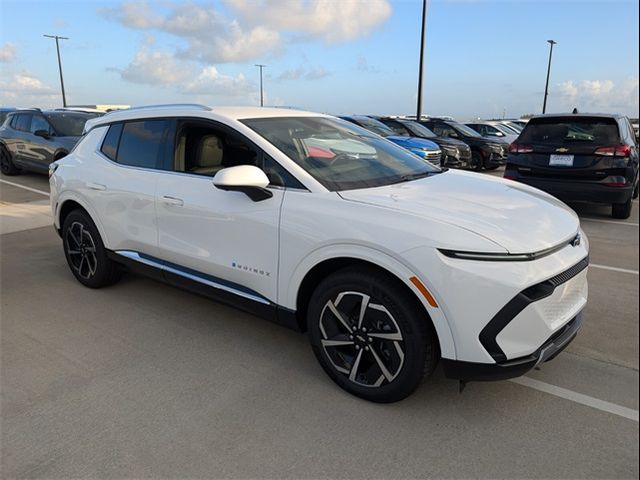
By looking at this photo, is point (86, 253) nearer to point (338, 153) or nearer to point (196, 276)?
point (196, 276)

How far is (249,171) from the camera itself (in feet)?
9.36

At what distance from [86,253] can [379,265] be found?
3.17m

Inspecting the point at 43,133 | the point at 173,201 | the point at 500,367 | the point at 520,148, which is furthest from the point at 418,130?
the point at 500,367

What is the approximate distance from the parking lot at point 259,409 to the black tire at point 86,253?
454mm

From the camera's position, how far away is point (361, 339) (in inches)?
106

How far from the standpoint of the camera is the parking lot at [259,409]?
2303 mm

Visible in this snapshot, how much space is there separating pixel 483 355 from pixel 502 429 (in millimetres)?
509

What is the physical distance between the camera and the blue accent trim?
10.3 ft

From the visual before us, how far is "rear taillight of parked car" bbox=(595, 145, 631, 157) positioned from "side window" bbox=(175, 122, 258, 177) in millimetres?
5816

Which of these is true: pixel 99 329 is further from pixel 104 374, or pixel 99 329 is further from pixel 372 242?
pixel 372 242

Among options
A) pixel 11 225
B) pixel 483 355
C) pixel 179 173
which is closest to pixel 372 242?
pixel 483 355

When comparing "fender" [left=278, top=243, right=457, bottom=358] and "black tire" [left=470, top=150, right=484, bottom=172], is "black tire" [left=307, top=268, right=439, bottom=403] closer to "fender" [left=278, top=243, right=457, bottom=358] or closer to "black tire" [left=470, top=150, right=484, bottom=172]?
"fender" [left=278, top=243, right=457, bottom=358]

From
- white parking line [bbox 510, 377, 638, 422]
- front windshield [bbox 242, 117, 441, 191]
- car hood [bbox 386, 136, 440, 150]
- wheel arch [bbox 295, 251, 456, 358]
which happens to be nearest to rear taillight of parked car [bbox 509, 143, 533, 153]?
car hood [bbox 386, 136, 440, 150]

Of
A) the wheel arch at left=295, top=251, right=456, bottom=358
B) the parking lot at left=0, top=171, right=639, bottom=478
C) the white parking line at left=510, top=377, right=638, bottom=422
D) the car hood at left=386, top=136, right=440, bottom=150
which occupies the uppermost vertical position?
the car hood at left=386, top=136, right=440, bottom=150
